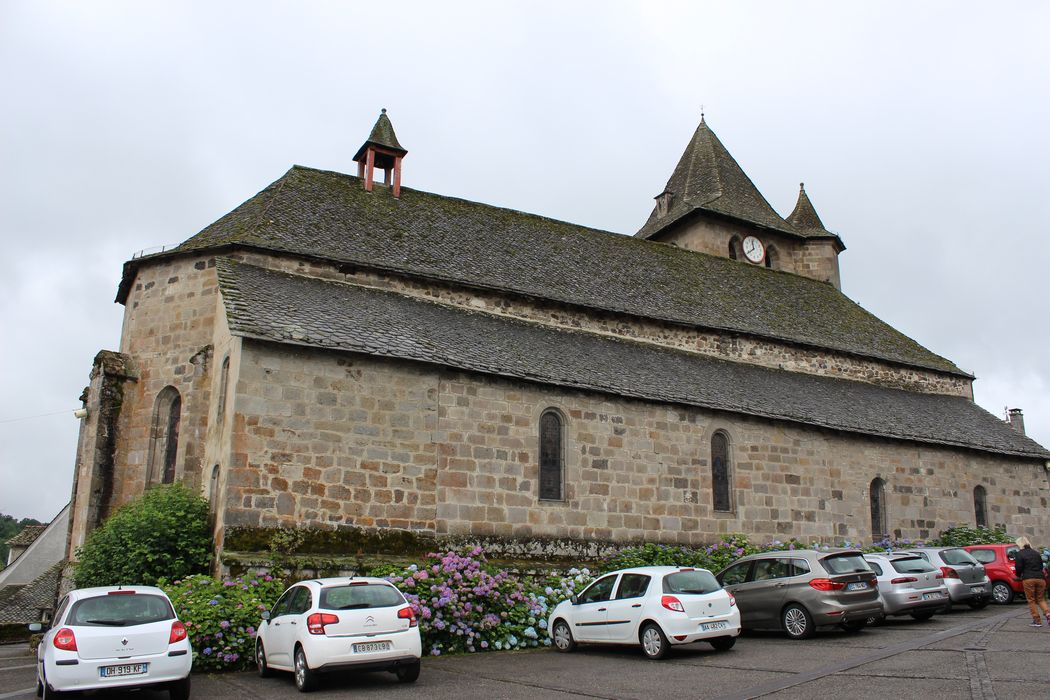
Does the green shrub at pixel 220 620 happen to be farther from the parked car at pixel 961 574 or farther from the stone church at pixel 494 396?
the parked car at pixel 961 574

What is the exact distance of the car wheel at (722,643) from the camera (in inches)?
522

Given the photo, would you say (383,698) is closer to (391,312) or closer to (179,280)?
(391,312)

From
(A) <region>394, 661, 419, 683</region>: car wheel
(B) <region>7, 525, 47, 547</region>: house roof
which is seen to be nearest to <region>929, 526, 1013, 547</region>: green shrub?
(A) <region>394, 661, 419, 683</region>: car wheel

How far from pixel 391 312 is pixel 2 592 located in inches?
909

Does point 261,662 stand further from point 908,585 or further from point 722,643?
point 908,585

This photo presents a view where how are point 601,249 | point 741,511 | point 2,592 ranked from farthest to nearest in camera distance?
point 2,592
point 601,249
point 741,511

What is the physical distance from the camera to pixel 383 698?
10414 millimetres

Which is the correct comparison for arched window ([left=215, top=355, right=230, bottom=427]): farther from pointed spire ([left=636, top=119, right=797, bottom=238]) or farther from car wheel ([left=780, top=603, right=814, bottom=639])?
pointed spire ([left=636, top=119, right=797, bottom=238])

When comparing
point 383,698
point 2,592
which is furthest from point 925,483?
point 2,592

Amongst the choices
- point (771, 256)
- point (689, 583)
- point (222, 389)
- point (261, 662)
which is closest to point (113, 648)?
point (261, 662)

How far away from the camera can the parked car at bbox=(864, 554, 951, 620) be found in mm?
15844

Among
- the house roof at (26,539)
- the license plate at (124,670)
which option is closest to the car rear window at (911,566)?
the license plate at (124,670)

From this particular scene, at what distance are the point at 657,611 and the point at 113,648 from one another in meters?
7.29

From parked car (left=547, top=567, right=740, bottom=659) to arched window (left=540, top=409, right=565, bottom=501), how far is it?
466 cm
